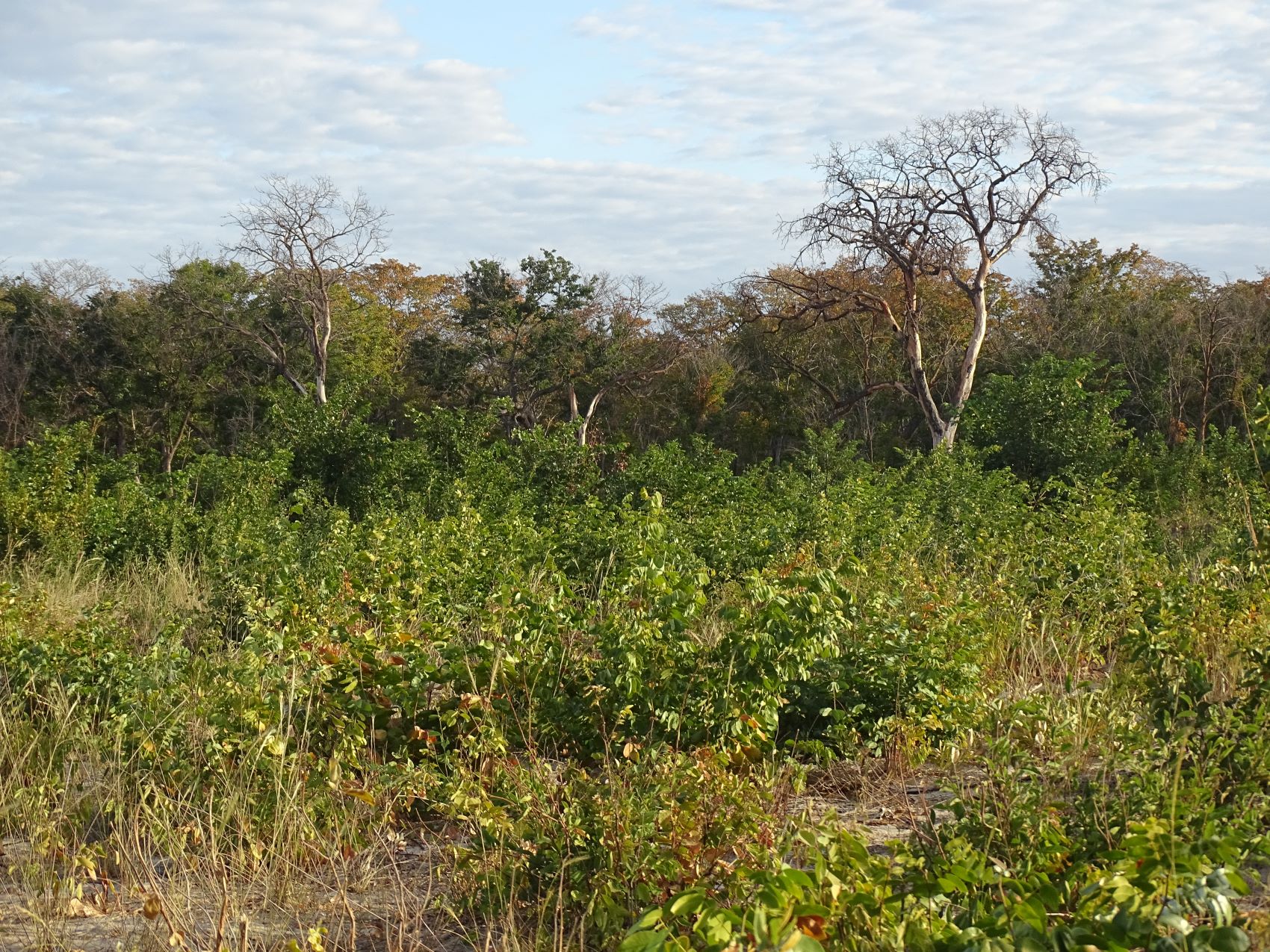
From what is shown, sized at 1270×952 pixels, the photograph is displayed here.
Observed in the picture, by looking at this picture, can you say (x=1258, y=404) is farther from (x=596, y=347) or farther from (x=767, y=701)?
(x=596, y=347)

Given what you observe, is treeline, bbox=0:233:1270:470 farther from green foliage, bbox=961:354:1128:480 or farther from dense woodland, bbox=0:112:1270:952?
dense woodland, bbox=0:112:1270:952

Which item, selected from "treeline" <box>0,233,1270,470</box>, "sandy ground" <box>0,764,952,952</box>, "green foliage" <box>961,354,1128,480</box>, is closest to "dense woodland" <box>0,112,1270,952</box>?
"sandy ground" <box>0,764,952,952</box>

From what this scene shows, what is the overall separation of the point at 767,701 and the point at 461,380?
22.8 m

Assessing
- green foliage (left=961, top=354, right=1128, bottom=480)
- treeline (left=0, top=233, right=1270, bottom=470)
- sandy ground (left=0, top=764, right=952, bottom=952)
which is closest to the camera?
sandy ground (left=0, top=764, right=952, bottom=952)

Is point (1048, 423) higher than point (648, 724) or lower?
higher

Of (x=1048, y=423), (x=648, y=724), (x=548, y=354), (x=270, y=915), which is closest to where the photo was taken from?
(x=270, y=915)

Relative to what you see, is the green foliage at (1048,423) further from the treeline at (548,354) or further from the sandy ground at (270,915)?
the sandy ground at (270,915)

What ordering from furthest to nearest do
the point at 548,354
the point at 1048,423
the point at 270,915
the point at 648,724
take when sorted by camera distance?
the point at 548,354 < the point at 1048,423 < the point at 648,724 < the point at 270,915

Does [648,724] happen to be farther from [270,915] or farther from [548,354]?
[548,354]

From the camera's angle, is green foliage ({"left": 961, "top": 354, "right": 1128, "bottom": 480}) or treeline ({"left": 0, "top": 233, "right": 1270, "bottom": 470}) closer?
green foliage ({"left": 961, "top": 354, "right": 1128, "bottom": 480})

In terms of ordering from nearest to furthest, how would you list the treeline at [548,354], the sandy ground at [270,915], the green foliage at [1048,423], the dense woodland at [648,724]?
the dense woodland at [648,724]
the sandy ground at [270,915]
the green foliage at [1048,423]
the treeline at [548,354]

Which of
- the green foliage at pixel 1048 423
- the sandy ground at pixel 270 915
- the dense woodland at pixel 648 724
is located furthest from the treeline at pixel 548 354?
the sandy ground at pixel 270 915

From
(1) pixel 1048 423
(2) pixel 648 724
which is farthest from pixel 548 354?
(2) pixel 648 724

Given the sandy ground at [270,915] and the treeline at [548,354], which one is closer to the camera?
the sandy ground at [270,915]
